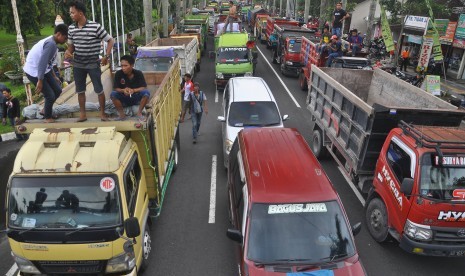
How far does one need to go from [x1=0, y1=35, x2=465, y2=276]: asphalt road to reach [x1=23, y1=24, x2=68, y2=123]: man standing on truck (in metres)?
3.06

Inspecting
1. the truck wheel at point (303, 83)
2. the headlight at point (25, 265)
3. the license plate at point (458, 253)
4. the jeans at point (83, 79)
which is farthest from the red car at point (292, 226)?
the truck wheel at point (303, 83)

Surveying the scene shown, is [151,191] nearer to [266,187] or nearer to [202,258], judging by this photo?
[202,258]

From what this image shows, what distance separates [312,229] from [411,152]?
2353 millimetres

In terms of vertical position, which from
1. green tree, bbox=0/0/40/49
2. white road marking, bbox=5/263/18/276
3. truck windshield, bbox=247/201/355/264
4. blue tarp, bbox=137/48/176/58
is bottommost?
white road marking, bbox=5/263/18/276

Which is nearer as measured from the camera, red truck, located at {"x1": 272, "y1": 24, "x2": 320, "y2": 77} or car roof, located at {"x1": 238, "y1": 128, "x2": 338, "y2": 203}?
car roof, located at {"x1": 238, "y1": 128, "x2": 338, "y2": 203}

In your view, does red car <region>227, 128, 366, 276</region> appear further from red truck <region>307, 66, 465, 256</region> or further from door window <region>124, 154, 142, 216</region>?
door window <region>124, 154, 142, 216</region>

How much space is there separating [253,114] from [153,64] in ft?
22.3

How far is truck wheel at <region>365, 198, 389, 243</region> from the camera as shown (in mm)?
6512

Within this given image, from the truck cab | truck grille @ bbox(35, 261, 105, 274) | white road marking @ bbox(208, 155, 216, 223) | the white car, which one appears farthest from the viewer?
the white car

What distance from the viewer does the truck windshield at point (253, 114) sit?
963cm

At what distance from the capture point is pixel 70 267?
4.84m

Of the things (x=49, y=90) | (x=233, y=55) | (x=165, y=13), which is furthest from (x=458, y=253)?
(x=165, y=13)

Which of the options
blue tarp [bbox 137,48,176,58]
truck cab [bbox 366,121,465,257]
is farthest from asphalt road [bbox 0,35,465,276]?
blue tarp [bbox 137,48,176,58]

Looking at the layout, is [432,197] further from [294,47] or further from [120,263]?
[294,47]
